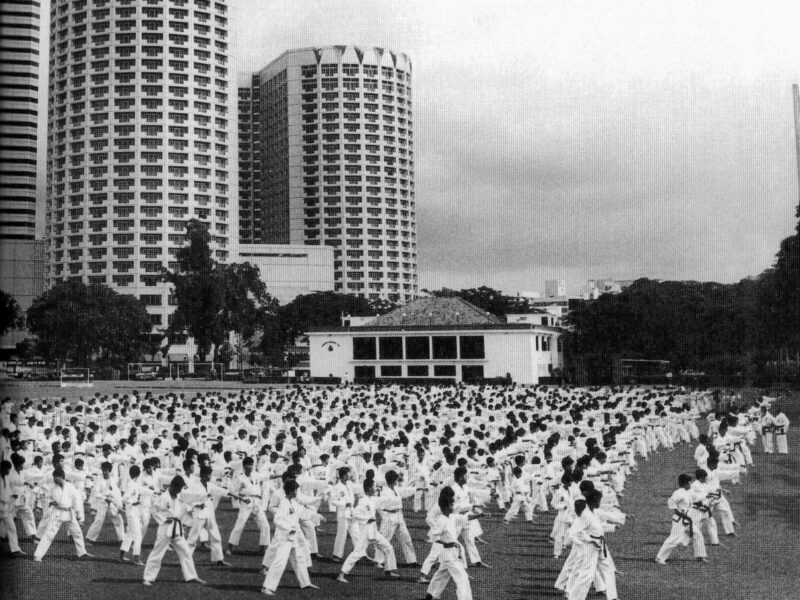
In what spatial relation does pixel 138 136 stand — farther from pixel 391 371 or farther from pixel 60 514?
pixel 60 514

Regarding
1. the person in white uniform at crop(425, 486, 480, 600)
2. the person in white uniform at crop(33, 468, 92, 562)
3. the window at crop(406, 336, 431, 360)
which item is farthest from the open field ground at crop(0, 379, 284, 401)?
the person in white uniform at crop(425, 486, 480, 600)

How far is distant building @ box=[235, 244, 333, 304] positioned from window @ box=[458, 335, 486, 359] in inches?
1705

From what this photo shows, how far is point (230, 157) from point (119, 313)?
133 ft

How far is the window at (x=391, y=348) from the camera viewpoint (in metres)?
55.2

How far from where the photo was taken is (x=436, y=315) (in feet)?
191

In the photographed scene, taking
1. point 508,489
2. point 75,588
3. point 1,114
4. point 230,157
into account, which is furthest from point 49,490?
point 230,157

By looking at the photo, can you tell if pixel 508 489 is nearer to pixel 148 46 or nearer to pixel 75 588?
pixel 75 588

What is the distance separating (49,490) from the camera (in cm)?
1302

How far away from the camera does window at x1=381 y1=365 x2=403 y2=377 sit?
180 ft

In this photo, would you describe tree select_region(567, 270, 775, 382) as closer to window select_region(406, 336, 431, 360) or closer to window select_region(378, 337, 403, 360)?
window select_region(406, 336, 431, 360)

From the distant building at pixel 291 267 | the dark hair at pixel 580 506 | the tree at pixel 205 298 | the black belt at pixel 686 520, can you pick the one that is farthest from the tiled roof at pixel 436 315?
the dark hair at pixel 580 506

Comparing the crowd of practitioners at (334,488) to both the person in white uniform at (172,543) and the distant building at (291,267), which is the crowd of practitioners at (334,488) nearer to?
the person in white uniform at (172,543)

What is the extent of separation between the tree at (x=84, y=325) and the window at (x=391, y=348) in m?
15.2

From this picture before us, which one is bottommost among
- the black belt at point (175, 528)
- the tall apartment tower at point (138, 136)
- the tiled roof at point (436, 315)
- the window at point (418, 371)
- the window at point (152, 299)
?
the black belt at point (175, 528)
